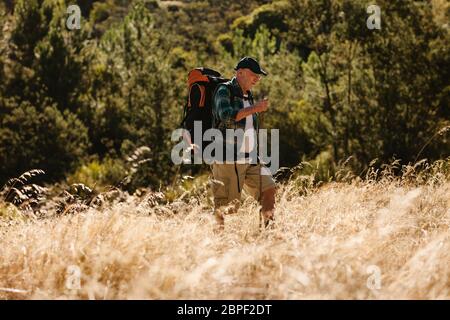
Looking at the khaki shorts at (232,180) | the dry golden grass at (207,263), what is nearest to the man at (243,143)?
the khaki shorts at (232,180)

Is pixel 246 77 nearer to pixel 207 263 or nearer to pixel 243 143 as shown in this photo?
pixel 243 143

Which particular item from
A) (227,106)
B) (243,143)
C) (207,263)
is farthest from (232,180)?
(207,263)

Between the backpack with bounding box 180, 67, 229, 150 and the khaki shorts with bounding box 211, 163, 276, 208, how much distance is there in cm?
31

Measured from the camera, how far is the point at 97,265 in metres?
2.95

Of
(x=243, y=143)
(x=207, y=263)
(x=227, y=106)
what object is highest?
(x=227, y=106)

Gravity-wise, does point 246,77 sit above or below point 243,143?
above

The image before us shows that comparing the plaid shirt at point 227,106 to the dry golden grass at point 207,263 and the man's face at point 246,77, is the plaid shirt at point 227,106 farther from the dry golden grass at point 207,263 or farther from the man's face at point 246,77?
the dry golden grass at point 207,263

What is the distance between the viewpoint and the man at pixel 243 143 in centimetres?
419

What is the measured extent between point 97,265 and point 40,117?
17211 millimetres

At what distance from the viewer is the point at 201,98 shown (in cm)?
438

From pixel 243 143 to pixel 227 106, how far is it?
0.37m

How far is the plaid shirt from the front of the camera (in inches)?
164

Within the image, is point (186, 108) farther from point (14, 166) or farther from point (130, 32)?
point (130, 32)

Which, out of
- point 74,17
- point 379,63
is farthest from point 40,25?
point 379,63
